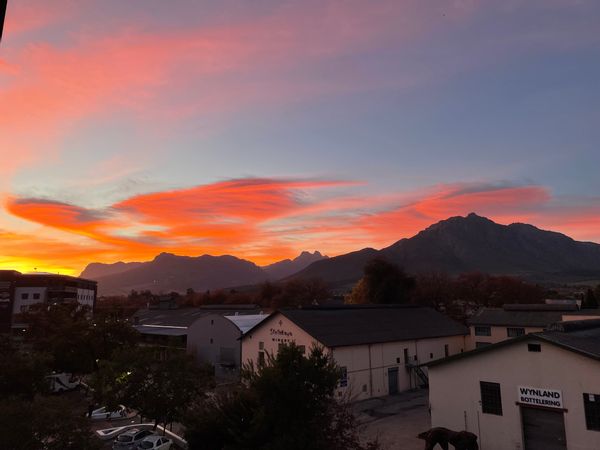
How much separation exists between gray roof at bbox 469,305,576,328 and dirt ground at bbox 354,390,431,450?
18.9 metres

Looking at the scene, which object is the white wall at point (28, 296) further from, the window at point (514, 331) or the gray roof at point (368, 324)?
the window at point (514, 331)

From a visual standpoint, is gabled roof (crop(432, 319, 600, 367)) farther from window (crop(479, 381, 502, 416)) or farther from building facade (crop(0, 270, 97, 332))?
building facade (crop(0, 270, 97, 332))

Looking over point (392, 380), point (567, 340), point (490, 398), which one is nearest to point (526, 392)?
point (490, 398)

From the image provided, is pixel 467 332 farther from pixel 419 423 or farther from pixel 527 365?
pixel 527 365

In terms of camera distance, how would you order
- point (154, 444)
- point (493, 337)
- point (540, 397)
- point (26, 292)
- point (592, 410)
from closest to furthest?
point (592, 410), point (540, 397), point (154, 444), point (493, 337), point (26, 292)

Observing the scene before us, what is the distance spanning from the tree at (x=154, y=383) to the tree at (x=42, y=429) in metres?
11.2

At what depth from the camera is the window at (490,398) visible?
25.3m

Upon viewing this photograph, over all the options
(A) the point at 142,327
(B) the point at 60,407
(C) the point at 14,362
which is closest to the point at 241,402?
(B) the point at 60,407

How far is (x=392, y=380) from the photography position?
43.5 metres

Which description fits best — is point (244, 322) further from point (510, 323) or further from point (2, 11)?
point (2, 11)

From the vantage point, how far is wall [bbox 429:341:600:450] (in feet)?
74.1

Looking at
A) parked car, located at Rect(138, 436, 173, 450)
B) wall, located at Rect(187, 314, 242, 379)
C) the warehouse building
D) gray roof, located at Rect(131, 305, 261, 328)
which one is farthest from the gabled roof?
gray roof, located at Rect(131, 305, 261, 328)

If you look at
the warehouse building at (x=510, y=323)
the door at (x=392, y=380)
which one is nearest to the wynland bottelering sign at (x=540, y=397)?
the door at (x=392, y=380)

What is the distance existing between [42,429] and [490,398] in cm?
2279
